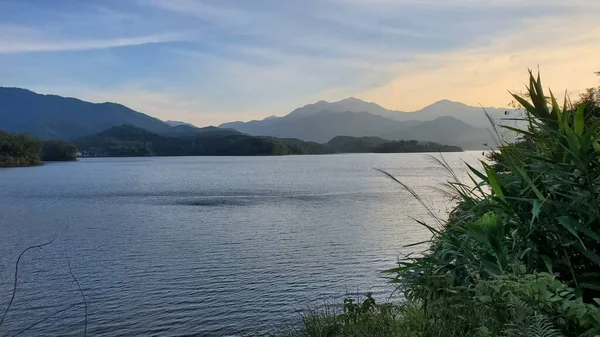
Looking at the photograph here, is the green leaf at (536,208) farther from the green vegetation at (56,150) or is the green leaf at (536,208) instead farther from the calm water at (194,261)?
the green vegetation at (56,150)

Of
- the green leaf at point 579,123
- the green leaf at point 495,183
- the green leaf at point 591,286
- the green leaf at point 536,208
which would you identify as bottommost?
the green leaf at point 591,286

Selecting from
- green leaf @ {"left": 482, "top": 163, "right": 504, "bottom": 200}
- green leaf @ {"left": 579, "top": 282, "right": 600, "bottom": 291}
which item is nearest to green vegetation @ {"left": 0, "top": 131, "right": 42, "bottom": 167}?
green leaf @ {"left": 482, "top": 163, "right": 504, "bottom": 200}

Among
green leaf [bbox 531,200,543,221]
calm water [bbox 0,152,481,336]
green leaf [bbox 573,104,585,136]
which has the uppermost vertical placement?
green leaf [bbox 573,104,585,136]

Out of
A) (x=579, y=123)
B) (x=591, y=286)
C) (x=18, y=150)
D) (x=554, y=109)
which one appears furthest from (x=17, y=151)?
(x=591, y=286)

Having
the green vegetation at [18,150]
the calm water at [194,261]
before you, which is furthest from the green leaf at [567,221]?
the green vegetation at [18,150]

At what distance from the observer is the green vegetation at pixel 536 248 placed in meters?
3.03

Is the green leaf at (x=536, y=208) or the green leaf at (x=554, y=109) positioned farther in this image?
the green leaf at (x=554, y=109)

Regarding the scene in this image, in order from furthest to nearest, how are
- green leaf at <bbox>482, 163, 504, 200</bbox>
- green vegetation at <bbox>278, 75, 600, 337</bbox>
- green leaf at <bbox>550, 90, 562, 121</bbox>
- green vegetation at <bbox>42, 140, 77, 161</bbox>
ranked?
Result: green vegetation at <bbox>42, 140, 77, 161</bbox> < green leaf at <bbox>550, 90, 562, 121</bbox> < green leaf at <bbox>482, 163, 504, 200</bbox> < green vegetation at <bbox>278, 75, 600, 337</bbox>

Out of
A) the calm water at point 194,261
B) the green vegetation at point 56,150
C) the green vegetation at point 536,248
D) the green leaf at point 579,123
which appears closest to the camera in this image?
the green vegetation at point 536,248

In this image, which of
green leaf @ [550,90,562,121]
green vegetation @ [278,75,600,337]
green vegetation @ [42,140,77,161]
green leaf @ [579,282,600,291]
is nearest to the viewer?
green vegetation @ [278,75,600,337]

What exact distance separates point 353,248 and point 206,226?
13.2m

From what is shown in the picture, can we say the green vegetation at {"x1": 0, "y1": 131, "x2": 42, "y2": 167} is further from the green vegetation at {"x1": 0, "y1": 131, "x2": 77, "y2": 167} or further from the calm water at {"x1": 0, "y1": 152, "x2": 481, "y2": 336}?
the calm water at {"x1": 0, "y1": 152, "x2": 481, "y2": 336}

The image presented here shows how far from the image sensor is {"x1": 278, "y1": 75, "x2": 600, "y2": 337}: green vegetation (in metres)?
3.03

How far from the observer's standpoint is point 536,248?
12.5 feet
